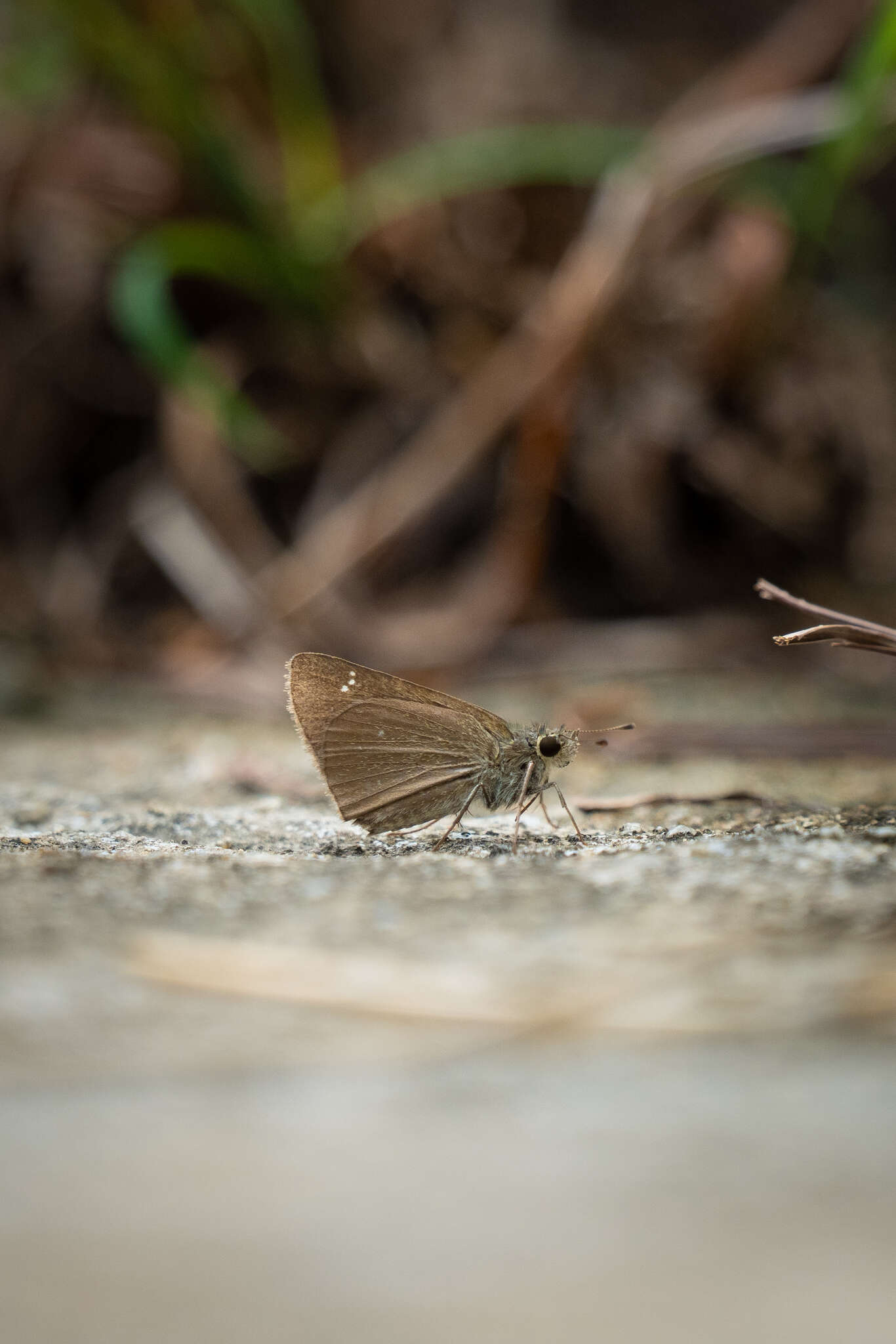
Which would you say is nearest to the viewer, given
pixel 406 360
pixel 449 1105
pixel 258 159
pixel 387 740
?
pixel 449 1105

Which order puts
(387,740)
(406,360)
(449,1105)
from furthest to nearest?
(406,360), (387,740), (449,1105)

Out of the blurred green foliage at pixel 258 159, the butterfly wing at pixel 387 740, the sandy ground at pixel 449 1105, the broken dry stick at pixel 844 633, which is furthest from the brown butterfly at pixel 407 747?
the blurred green foliage at pixel 258 159

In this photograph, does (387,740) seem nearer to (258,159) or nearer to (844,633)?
(844,633)

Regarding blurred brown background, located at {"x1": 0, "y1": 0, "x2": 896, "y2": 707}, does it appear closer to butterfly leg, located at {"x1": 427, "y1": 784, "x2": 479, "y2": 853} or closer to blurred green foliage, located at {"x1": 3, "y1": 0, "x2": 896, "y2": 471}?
blurred green foliage, located at {"x1": 3, "y1": 0, "x2": 896, "y2": 471}

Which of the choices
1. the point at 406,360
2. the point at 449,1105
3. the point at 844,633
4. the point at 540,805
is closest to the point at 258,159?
the point at 406,360

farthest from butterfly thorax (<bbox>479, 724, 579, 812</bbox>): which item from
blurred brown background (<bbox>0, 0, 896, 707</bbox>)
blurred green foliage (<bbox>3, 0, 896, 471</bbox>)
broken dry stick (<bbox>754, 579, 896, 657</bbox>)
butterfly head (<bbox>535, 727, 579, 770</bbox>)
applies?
blurred green foliage (<bbox>3, 0, 896, 471</bbox>)

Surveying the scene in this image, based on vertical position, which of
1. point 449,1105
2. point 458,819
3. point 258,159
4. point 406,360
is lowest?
point 449,1105

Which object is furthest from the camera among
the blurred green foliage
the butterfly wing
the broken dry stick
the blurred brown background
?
the blurred brown background

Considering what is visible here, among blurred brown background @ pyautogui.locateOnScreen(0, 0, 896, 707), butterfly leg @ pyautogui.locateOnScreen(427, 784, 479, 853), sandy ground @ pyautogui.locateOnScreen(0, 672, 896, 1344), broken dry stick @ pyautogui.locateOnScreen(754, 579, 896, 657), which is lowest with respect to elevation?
sandy ground @ pyautogui.locateOnScreen(0, 672, 896, 1344)
